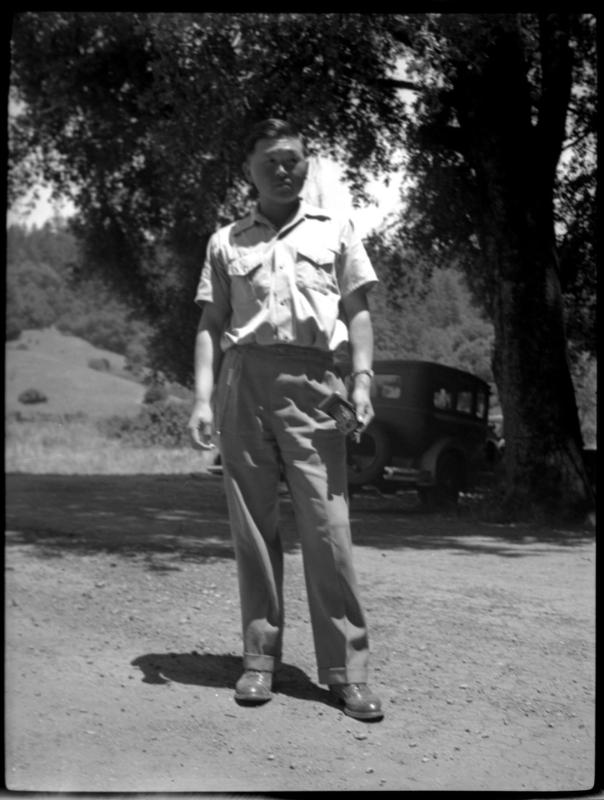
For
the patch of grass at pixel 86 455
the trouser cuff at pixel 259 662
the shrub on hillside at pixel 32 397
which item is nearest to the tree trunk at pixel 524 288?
the patch of grass at pixel 86 455

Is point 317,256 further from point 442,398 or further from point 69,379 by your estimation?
point 69,379

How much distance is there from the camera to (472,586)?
6777mm

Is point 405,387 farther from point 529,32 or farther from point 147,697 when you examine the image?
point 147,697

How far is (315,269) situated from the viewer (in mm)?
3736

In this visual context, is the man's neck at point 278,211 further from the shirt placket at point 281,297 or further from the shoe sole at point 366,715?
the shoe sole at point 366,715

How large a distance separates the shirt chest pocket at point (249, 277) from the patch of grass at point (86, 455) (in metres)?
13.9

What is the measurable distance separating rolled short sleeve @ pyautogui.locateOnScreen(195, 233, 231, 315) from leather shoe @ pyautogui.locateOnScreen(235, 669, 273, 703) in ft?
4.31

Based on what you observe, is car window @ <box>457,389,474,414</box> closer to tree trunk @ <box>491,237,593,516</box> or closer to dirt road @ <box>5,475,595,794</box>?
tree trunk @ <box>491,237,593,516</box>

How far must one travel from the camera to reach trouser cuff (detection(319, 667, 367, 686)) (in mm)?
3756

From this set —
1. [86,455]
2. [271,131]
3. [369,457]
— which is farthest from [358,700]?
[86,455]

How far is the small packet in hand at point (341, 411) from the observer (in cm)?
368

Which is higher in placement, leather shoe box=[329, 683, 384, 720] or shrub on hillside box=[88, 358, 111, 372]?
shrub on hillside box=[88, 358, 111, 372]

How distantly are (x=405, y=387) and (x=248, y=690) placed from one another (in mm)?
9633

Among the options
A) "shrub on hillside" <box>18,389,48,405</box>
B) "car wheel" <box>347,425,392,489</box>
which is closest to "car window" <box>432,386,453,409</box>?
"car wheel" <box>347,425,392,489</box>
